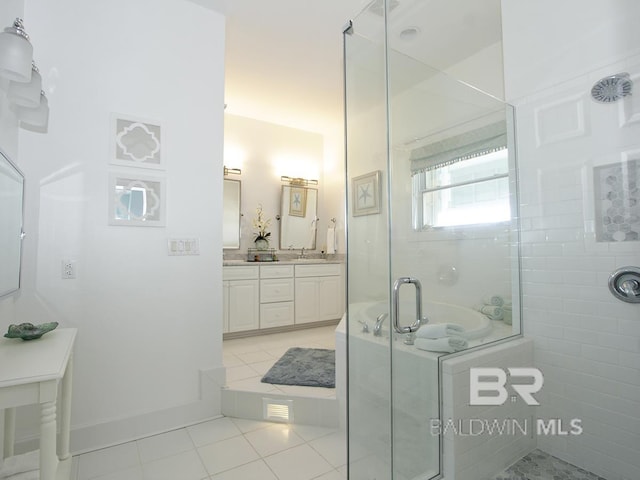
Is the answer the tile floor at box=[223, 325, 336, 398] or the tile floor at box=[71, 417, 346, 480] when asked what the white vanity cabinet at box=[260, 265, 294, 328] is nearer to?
the tile floor at box=[223, 325, 336, 398]

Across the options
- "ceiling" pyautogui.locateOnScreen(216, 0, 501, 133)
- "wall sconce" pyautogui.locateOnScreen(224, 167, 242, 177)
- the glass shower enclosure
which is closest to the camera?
the glass shower enclosure

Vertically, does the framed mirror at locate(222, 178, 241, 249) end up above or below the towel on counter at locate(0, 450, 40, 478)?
above

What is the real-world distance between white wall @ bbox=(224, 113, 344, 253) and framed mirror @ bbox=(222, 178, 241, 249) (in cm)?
10

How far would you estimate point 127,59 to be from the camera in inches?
79.8

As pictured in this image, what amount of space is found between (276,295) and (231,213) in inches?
47.1

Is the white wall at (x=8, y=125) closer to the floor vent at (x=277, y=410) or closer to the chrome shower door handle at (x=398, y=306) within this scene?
the floor vent at (x=277, y=410)

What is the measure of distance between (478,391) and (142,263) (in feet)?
6.56

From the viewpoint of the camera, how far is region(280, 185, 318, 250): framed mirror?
4523 mm

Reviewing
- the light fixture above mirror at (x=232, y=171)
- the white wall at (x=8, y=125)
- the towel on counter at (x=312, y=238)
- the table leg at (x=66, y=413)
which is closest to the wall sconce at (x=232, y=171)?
the light fixture above mirror at (x=232, y=171)

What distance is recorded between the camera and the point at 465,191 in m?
2.19

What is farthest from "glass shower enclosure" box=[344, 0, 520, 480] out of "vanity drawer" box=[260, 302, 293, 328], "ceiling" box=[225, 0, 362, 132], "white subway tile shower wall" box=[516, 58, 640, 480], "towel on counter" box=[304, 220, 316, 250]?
"towel on counter" box=[304, 220, 316, 250]

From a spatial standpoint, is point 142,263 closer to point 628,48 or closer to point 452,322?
point 452,322

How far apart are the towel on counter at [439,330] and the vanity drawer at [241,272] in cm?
243

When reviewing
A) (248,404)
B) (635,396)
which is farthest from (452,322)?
(248,404)
